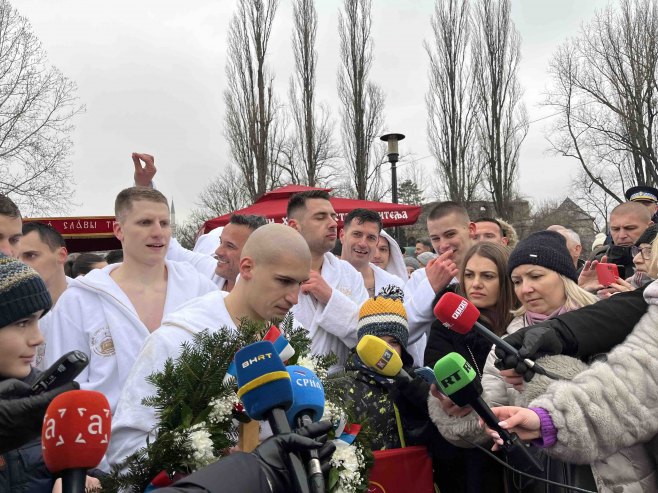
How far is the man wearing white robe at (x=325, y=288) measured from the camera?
13.9 ft

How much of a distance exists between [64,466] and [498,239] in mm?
4966

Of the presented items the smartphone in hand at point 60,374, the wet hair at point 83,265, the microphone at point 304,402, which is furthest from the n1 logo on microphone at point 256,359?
the wet hair at point 83,265

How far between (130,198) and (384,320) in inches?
77.1

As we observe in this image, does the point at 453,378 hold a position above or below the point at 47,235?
below

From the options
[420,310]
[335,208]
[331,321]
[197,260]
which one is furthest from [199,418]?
[335,208]

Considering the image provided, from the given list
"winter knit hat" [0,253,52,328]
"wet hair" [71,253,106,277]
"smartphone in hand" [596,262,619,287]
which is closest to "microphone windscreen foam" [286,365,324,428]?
"winter knit hat" [0,253,52,328]

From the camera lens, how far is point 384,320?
3660 millimetres

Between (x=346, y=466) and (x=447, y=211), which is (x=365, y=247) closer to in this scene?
(x=447, y=211)

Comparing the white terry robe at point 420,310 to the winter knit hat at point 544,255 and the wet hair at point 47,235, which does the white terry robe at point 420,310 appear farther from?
the wet hair at point 47,235

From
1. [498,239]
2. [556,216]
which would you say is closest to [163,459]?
[498,239]

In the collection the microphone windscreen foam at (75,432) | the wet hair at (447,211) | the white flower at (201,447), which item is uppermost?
the wet hair at (447,211)

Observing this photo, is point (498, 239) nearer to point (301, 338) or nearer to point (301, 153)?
point (301, 338)

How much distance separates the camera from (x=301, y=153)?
89.0 ft

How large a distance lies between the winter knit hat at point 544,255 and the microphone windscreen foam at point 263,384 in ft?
7.24
